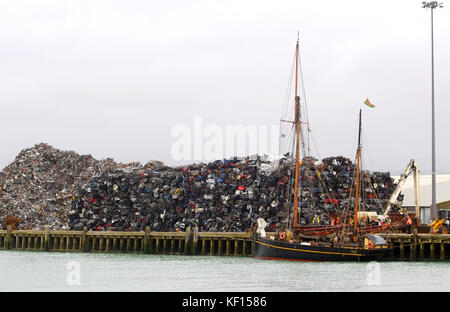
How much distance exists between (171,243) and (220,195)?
6.96 metres

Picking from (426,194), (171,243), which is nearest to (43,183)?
(171,243)

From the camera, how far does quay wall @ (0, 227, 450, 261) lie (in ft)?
142

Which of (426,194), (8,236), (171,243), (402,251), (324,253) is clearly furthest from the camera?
(8,236)

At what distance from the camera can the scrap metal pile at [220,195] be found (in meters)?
54.5

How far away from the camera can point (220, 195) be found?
57.8 meters

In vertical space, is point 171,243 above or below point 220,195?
below

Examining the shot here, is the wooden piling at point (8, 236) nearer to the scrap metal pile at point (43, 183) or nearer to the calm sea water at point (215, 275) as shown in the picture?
the scrap metal pile at point (43, 183)

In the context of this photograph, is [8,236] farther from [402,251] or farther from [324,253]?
[402,251]

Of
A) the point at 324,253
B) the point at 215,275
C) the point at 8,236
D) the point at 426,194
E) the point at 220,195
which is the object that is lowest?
the point at 215,275

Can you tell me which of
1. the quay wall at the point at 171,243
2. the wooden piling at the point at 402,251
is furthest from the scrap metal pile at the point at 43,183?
the wooden piling at the point at 402,251

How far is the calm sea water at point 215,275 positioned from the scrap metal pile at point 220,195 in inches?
306
